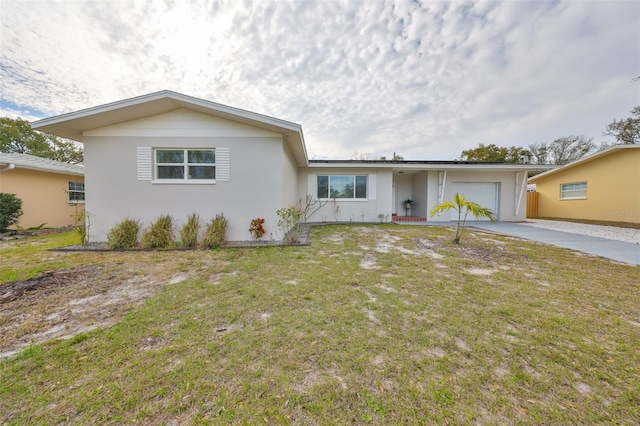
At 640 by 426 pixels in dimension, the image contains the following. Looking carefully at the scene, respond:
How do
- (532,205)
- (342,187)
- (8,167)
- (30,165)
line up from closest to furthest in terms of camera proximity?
1. (8,167)
2. (30,165)
3. (342,187)
4. (532,205)

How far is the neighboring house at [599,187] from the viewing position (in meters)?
11.2

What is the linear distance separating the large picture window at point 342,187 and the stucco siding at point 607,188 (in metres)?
12.4

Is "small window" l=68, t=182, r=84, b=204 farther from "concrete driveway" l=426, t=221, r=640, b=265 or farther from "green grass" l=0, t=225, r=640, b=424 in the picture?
"concrete driveway" l=426, t=221, r=640, b=265

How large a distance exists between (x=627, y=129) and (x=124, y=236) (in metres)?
32.8

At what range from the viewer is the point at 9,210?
330 inches

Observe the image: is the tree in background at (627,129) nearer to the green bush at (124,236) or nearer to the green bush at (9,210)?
the green bush at (124,236)

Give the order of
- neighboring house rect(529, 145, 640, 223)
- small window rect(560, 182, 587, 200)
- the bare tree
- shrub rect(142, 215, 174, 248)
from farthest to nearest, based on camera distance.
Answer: the bare tree, small window rect(560, 182, 587, 200), neighboring house rect(529, 145, 640, 223), shrub rect(142, 215, 174, 248)

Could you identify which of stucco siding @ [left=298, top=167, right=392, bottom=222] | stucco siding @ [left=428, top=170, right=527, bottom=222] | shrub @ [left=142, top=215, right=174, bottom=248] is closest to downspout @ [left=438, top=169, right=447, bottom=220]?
stucco siding @ [left=428, top=170, right=527, bottom=222]

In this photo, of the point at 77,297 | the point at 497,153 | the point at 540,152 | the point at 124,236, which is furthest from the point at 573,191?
the point at 124,236

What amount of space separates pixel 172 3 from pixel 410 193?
1328 cm

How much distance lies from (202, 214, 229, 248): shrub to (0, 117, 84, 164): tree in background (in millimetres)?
23823

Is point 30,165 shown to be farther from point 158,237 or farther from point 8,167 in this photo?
point 158,237

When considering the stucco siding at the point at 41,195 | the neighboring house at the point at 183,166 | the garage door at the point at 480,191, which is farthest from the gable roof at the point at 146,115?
the garage door at the point at 480,191

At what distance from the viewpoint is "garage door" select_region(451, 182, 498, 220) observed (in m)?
12.6
